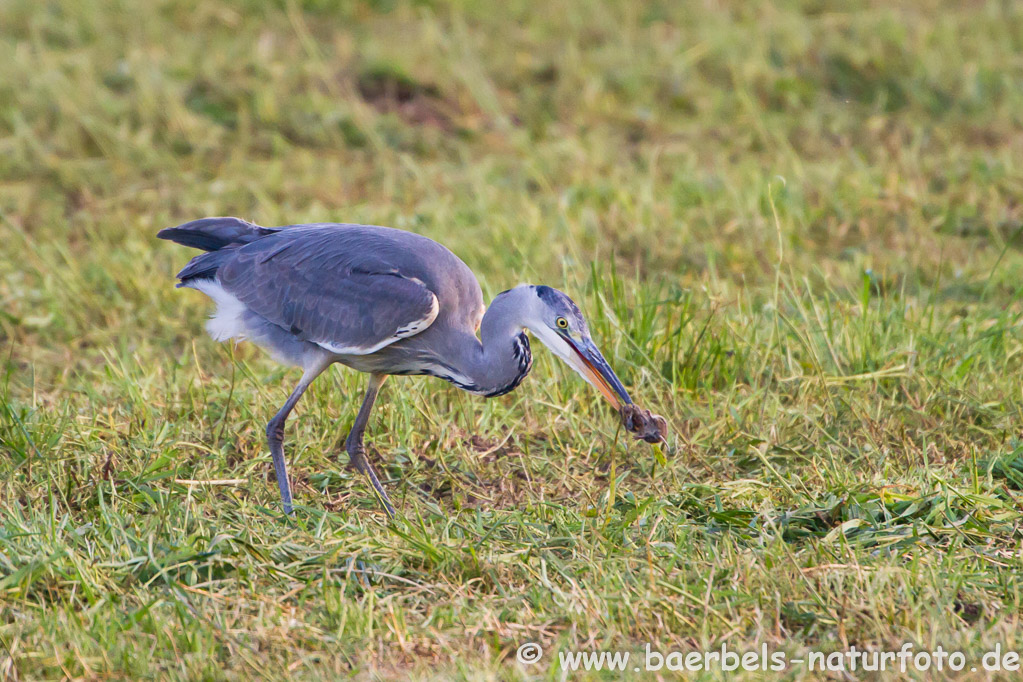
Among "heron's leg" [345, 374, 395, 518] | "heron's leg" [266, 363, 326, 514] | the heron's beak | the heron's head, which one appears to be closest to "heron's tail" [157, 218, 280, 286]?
"heron's leg" [266, 363, 326, 514]

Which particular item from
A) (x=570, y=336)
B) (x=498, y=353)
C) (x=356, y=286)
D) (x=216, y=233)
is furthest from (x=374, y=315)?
(x=216, y=233)

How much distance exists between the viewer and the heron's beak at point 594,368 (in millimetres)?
3922

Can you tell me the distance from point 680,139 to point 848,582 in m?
4.70

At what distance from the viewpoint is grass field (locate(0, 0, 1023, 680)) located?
127 inches

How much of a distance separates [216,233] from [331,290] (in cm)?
71

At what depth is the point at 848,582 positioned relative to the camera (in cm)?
326

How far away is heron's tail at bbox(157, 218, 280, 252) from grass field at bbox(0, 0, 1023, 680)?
551mm

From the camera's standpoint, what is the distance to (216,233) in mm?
4680

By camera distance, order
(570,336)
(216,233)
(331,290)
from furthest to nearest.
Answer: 1. (216,233)
2. (331,290)
3. (570,336)

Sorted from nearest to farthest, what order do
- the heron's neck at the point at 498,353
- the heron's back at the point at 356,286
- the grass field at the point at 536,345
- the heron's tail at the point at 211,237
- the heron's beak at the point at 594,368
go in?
the grass field at the point at 536,345
the heron's beak at the point at 594,368
the heron's neck at the point at 498,353
the heron's back at the point at 356,286
the heron's tail at the point at 211,237

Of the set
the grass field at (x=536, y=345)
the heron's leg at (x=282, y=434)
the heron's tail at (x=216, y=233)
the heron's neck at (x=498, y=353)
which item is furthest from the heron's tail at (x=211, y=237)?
the heron's neck at (x=498, y=353)

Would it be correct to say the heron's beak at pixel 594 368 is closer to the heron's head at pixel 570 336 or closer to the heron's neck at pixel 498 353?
the heron's head at pixel 570 336

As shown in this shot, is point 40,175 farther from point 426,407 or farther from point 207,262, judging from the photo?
point 426,407

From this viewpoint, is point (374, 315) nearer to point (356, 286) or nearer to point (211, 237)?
point (356, 286)
